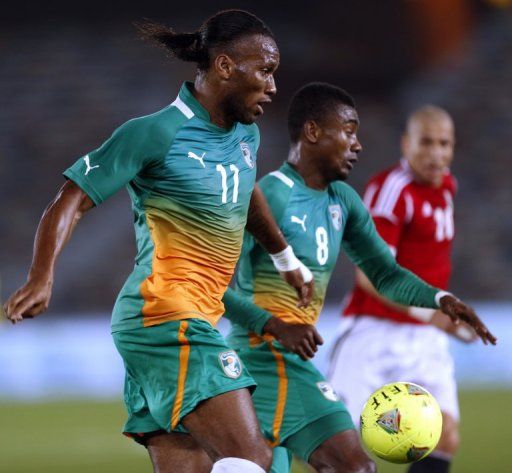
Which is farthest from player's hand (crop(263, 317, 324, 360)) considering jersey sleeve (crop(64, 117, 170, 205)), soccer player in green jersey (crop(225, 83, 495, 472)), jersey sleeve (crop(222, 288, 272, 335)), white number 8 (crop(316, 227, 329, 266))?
jersey sleeve (crop(64, 117, 170, 205))

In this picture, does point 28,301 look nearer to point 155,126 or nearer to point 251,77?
point 155,126

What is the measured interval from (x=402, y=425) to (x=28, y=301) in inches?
74.3

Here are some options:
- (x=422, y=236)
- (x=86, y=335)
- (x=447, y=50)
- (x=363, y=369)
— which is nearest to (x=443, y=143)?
(x=422, y=236)

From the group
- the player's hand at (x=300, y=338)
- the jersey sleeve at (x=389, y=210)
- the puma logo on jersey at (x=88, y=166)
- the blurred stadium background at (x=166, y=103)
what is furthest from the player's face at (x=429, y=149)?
the blurred stadium background at (x=166, y=103)

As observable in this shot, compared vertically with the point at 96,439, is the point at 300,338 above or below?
above

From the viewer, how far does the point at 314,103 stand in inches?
219

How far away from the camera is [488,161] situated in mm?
18828

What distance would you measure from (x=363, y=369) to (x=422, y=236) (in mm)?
Result: 922

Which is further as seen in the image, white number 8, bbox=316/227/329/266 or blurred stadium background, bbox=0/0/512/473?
blurred stadium background, bbox=0/0/512/473

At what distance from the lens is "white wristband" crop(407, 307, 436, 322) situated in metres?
6.27

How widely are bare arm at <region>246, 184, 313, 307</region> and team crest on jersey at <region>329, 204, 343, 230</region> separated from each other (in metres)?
0.43

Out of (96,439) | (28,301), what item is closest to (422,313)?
(28,301)

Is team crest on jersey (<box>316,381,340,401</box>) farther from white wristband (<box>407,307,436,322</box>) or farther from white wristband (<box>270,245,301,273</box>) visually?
white wristband (<box>407,307,436,322</box>)

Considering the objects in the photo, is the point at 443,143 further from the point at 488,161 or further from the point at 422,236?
the point at 488,161
